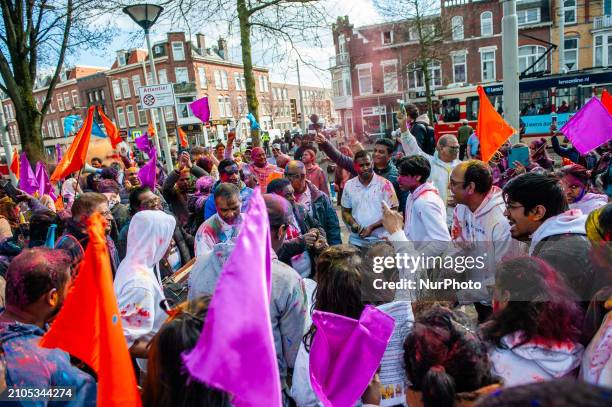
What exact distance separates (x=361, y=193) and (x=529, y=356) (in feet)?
8.64

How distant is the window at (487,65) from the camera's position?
3306cm

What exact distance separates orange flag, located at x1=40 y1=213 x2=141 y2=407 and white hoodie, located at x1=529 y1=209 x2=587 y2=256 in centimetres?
215

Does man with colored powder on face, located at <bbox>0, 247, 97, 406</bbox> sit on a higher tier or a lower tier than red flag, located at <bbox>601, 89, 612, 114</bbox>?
lower

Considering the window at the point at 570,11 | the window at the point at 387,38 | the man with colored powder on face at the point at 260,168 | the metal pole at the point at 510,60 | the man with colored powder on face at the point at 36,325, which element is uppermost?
the window at the point at 387,38

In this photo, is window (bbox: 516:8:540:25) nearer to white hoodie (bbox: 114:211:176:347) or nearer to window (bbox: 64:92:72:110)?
white hoodie (bbox: 114:211:176:347)

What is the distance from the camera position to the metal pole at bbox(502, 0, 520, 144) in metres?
5.95

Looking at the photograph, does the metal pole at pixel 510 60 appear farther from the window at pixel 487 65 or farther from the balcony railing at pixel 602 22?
the balcony railing at pixel 602 22

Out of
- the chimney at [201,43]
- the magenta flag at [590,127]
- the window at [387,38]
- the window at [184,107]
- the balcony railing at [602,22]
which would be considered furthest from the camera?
the chimney at [201,43]

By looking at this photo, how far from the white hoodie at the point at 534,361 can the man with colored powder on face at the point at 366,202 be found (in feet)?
7.40

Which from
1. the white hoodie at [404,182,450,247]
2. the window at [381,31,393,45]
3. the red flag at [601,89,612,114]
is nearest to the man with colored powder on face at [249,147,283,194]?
the white hoodie at [404,182,450,247]

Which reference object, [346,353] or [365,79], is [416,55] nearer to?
[365,79]

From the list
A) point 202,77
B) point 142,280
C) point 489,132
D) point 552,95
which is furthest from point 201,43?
point 142,280

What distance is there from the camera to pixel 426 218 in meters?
3.06

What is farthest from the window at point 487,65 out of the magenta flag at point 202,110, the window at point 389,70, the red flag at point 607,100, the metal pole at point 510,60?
the red flag at point 607,100
